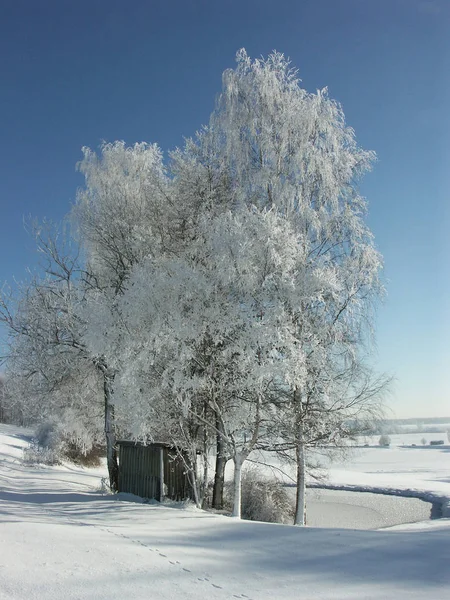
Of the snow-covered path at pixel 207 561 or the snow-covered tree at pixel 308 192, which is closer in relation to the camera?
the snow-covered path at pixel 207 561

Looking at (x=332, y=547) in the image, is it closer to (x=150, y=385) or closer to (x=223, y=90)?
(x=150, y=385)

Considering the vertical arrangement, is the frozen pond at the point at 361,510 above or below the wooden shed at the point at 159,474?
below

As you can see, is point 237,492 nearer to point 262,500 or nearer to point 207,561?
point 262,500

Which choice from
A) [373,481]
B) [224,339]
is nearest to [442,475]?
[373,481]

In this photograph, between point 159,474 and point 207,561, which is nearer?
point 207,561

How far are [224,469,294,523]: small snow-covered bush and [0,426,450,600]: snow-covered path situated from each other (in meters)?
5.54

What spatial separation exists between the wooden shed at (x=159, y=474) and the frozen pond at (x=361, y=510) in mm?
3609

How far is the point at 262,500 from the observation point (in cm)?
1375

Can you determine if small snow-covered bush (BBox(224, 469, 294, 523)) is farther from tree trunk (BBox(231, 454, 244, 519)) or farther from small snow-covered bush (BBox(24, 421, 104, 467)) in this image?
small snow-covered bush (BBox(24, 421, 104, 467))

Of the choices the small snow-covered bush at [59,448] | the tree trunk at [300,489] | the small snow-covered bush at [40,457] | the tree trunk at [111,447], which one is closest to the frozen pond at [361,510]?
the tree trunk at [300,489]

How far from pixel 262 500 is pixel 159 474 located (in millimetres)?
3172

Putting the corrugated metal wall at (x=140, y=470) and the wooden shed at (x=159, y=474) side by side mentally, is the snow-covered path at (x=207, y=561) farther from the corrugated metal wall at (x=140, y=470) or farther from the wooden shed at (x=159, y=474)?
the corrugated metal wall at (x=140, y=470)

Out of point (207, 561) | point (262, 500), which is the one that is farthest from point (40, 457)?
point (207, 561)

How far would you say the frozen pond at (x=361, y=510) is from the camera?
46.7 ft
